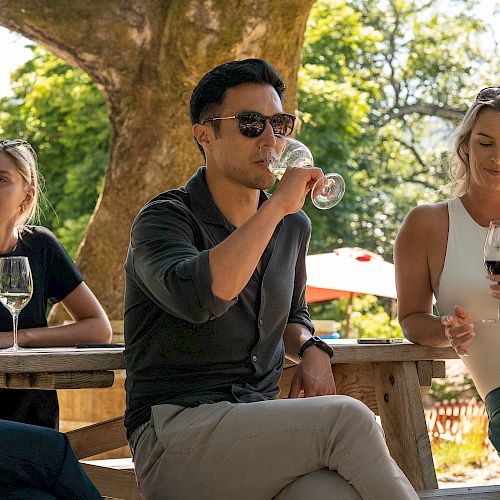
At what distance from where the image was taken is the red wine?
3262 mm

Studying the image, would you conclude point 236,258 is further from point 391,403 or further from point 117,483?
point 117,483

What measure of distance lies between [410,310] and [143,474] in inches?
51.3

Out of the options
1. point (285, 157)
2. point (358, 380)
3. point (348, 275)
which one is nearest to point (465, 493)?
point (358, 380)

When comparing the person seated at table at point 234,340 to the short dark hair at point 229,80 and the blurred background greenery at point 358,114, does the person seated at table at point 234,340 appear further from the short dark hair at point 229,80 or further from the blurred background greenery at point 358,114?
the blurred background greenery at point 358,114

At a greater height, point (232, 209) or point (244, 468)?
point (232, 209)

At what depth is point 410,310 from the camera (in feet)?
12.1

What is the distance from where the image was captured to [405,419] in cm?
364

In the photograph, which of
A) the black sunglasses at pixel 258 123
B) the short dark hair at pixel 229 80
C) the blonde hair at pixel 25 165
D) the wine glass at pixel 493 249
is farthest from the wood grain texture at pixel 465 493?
the blonde hair at pixel 25 165

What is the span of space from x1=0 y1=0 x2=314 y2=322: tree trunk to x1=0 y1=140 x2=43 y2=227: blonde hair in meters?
4.65

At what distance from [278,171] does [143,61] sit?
6155mm

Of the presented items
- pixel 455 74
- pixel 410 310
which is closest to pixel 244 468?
pixel 410 310

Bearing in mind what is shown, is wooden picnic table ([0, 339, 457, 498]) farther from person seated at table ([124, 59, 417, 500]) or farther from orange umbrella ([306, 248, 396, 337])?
orange umbrella ([306, 248, 396, 337])

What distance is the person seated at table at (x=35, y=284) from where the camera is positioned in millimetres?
3682

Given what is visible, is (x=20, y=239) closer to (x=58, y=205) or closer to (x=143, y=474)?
(x=143, y=474)
